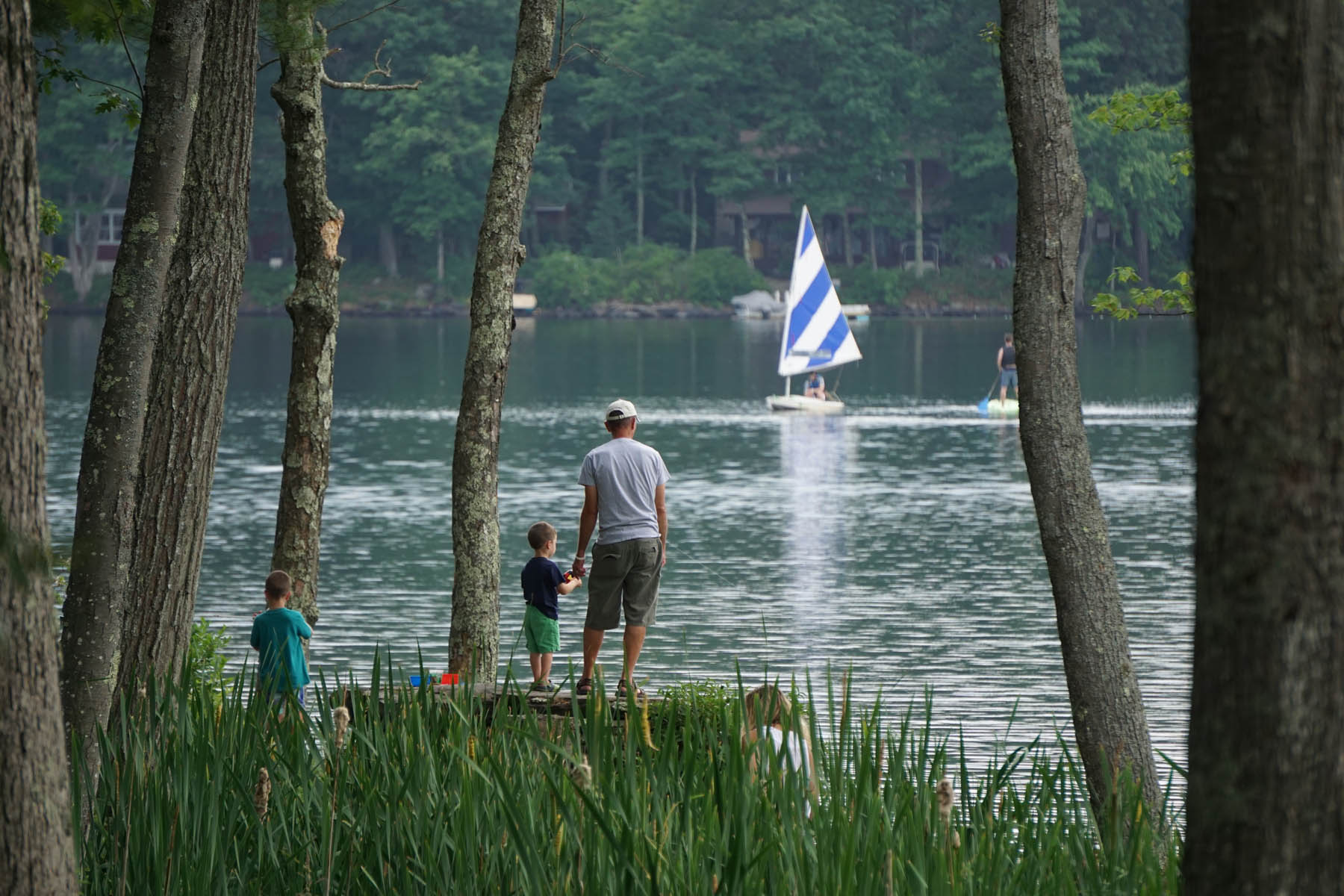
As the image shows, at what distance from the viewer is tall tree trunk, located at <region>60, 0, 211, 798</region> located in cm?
567

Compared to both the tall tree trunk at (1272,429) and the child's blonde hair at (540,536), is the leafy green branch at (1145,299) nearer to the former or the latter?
the child's blonde hair at (540,536)

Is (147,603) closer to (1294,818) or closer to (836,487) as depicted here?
(1294,818)

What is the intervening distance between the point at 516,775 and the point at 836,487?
2630cm

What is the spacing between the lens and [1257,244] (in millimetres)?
2855

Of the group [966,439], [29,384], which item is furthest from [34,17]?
[966,439]

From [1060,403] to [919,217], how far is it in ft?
278

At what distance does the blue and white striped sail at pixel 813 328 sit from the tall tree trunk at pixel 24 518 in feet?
141

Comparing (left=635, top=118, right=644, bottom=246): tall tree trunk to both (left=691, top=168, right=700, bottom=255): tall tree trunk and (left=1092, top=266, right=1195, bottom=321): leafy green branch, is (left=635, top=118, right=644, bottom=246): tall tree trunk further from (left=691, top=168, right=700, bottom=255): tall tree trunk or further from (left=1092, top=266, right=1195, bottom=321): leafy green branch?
(left=1092, top=266, right=1195, bottom=321): leafy green branch

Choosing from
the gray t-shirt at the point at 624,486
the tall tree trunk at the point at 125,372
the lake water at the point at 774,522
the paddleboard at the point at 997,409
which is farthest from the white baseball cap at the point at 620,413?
the paddleboard at the point at 997,409

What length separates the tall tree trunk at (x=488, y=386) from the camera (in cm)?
1041

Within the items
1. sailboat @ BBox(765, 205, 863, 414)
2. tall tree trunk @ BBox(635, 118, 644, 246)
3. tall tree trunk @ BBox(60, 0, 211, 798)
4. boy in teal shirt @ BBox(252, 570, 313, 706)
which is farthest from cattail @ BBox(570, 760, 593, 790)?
tall tree trunk @ BBox(635, 118, 644, 246)

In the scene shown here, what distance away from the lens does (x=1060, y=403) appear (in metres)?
7.33

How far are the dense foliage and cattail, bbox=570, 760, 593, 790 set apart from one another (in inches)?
3296

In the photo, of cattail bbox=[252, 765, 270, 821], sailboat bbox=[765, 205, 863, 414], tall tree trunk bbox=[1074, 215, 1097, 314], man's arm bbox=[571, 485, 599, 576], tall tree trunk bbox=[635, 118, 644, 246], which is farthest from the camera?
tall tree trunk bbox=[635, 118, 644, 246]
